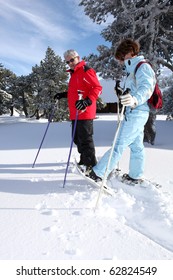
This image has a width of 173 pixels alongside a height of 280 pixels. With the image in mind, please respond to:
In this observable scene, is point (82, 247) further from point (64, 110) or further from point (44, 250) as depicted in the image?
point (64, 110)

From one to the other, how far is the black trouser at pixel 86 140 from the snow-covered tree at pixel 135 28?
587 cm

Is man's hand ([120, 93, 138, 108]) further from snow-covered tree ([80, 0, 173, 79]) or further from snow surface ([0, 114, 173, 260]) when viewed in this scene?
snow-covered tree ([80, 0, 173, 79])

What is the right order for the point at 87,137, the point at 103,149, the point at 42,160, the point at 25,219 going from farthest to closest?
the point at 103,149 → the point at 42,160 → the point at 87,137 → the point at 25,219

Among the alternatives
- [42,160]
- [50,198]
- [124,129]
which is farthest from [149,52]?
[50,198]

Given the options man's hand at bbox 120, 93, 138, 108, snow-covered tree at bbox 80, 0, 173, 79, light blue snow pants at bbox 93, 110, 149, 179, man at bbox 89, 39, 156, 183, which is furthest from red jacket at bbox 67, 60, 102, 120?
snow-covered tree at bbox 80, 0, 173, 79

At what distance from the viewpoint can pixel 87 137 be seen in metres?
4.87

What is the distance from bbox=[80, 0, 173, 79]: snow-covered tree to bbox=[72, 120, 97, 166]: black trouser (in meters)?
5.87

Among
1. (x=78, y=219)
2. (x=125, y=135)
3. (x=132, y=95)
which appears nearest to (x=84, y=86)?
(x=132, y=95)

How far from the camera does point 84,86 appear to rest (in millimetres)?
4789

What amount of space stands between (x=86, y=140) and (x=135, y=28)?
22.6 ft

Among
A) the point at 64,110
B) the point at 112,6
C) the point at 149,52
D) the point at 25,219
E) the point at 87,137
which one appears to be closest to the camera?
the point at 25,219

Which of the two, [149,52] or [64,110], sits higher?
[149,52]

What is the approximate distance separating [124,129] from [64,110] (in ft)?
82.5

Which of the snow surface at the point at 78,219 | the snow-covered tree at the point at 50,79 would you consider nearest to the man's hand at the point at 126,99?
the snow surface at the point at 78,219
